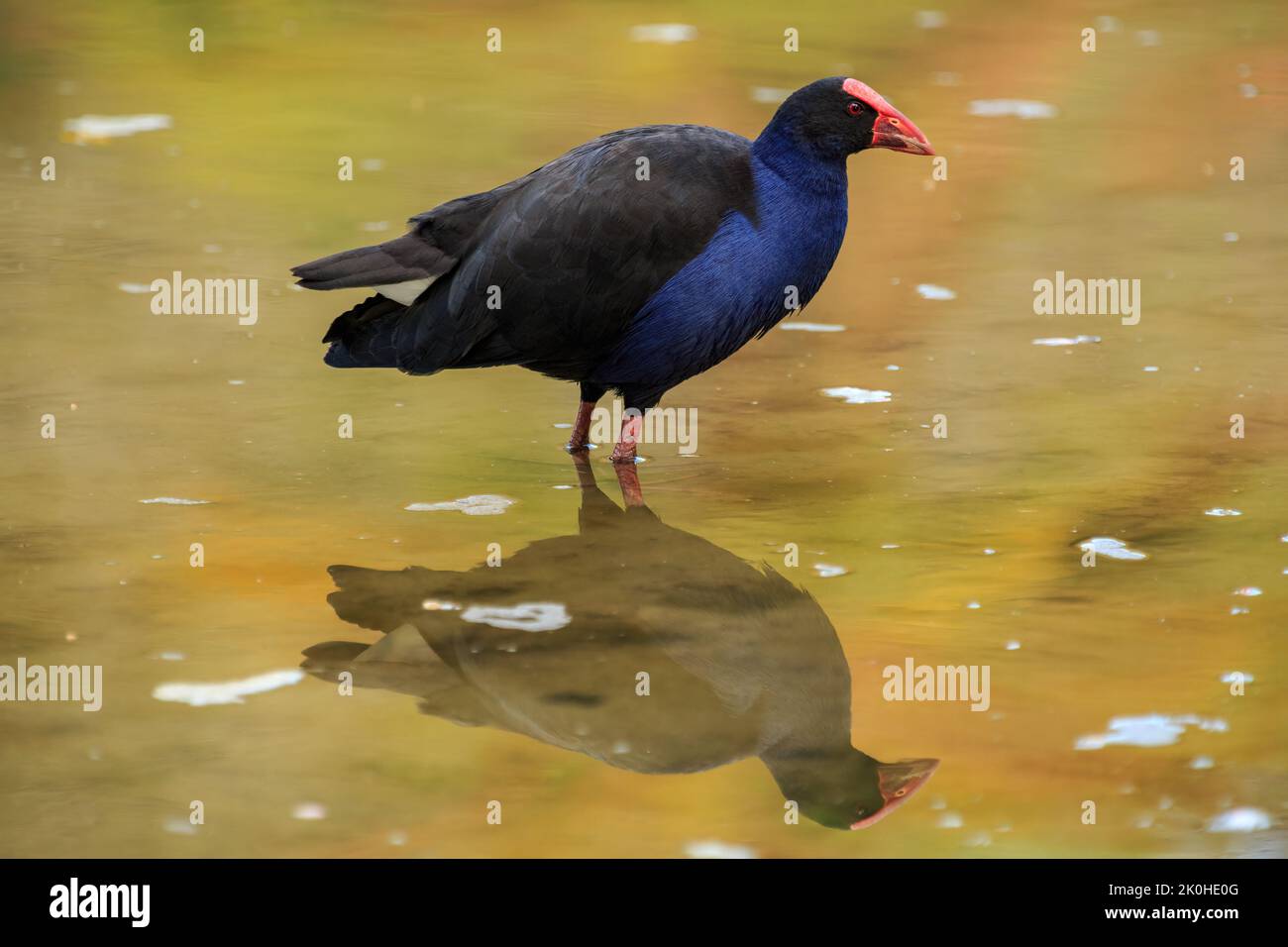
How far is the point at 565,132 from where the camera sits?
11375mm

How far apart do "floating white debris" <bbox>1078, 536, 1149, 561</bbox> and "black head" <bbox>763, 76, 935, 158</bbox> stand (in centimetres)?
163

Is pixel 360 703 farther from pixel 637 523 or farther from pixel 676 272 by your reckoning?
pixel 676 272

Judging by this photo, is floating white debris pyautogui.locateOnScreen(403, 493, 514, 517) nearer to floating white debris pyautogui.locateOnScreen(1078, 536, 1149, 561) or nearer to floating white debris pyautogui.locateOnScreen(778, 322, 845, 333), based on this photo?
floating white debris pyautogui.locateOnScreen(1078, 536, 1149, 561)

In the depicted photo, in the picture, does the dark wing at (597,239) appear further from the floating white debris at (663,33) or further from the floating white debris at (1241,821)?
the floating white debris at (663,33)

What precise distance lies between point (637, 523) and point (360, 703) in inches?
66.1

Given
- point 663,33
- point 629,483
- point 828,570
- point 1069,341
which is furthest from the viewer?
point 663,33

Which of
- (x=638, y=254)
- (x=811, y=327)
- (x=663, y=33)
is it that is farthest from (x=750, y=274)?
(x=663, y=33)

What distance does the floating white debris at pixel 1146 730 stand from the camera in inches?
204

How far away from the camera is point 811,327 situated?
881cm

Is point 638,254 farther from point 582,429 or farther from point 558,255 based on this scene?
point 582,429

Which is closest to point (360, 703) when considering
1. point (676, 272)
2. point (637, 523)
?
point (637, 523)

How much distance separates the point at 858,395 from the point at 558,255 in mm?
1845

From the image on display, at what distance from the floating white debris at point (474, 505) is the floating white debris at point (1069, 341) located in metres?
3.00

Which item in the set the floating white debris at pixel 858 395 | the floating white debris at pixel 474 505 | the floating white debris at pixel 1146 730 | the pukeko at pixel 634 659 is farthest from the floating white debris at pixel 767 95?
the floating white debris at pixel 1146 730
